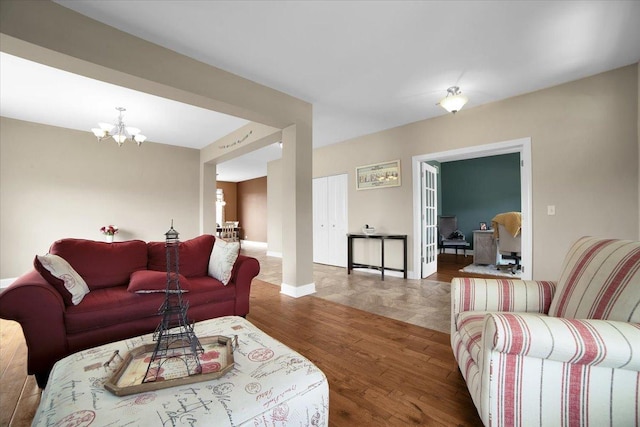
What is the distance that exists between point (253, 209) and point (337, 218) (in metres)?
5.85

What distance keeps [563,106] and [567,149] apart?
0.53 metres

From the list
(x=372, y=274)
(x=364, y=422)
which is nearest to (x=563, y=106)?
(x=372, y=274)

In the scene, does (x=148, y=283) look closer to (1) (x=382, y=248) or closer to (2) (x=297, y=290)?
(2) (x=297, y=290)

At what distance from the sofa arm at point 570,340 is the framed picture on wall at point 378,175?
3915 mm

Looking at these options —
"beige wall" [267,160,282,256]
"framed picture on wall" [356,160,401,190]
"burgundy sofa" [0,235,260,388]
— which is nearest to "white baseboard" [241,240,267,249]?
"beige wall" [267,160,282,256]

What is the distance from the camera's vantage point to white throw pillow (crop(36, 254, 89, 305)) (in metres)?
1.89

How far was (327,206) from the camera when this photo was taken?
239 inches

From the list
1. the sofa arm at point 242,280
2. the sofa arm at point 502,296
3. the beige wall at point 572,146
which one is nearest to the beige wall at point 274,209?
the beige wall at point 572,146

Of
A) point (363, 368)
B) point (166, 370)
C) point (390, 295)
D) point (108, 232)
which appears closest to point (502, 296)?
point (363, 368)

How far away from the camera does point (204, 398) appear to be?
101 centimetres

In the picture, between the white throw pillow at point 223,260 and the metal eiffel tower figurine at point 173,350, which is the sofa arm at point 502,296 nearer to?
the metal eiffel tower figurine at point 173,350

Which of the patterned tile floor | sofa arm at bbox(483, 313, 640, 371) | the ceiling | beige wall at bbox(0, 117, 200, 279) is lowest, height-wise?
the patterned tile floor

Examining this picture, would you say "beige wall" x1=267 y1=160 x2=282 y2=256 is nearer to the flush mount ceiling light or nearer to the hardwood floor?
the hardwood floor

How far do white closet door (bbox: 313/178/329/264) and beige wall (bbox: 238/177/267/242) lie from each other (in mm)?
4405
